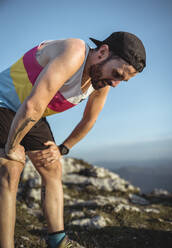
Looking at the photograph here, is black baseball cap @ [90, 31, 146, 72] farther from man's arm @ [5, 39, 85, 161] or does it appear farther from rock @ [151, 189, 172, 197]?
rock @ [151, 189, 172, 197]

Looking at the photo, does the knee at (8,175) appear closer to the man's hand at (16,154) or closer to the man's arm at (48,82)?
the man's hand at (16,154)

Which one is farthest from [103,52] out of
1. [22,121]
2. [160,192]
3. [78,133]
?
[160,192]

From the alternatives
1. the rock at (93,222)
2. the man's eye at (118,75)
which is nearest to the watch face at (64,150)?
the man's eye at (118,75)

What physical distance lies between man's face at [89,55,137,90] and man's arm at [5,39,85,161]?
0.97 feet

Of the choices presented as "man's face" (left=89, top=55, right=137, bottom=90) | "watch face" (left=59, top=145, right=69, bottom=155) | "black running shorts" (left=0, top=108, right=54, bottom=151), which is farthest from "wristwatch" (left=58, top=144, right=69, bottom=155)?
"man's face" (left=89, top=55, right=137, bottom=90)

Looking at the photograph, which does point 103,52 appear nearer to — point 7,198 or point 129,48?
point 129,48

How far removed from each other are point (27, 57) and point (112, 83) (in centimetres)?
118

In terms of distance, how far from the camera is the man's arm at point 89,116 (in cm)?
368

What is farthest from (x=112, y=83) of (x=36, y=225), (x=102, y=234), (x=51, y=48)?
(x=36, y=225)

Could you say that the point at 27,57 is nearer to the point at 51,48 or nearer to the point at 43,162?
the point at 51,48

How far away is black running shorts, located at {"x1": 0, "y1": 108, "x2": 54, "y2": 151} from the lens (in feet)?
9.71

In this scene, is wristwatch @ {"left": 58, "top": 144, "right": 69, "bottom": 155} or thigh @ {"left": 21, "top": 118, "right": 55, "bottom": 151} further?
wristwatch @ {"left": 58, "top": 144, "right": 69, "bottom": 155}

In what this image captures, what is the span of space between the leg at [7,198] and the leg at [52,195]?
0.52m

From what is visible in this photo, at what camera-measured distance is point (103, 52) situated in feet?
8.95
